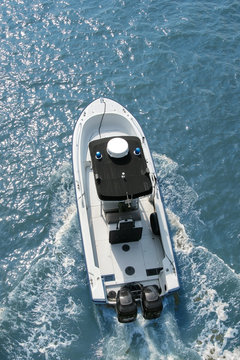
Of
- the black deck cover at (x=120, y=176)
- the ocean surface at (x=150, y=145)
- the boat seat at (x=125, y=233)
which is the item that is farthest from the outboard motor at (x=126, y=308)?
the black deck cover at (x=120, y=176)

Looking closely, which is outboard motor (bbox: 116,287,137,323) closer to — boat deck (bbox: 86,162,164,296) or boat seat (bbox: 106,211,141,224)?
boat deck (bbox: 86,162,164,296)

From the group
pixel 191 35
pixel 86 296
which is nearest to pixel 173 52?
pixel 191 35

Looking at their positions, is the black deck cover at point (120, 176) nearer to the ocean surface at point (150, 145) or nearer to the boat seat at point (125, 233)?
the boat seat at point (125, 233)

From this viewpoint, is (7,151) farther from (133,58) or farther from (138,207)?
(133,58)

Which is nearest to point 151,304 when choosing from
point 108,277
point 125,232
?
point 108,277

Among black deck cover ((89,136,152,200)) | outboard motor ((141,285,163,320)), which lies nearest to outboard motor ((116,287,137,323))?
outboard motor ((141,285,163,320))

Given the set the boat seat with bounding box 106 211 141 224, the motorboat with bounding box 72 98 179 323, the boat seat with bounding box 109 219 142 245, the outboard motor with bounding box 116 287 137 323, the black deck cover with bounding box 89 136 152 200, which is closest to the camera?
the outboard motor with bounding box 116 287 137 323
